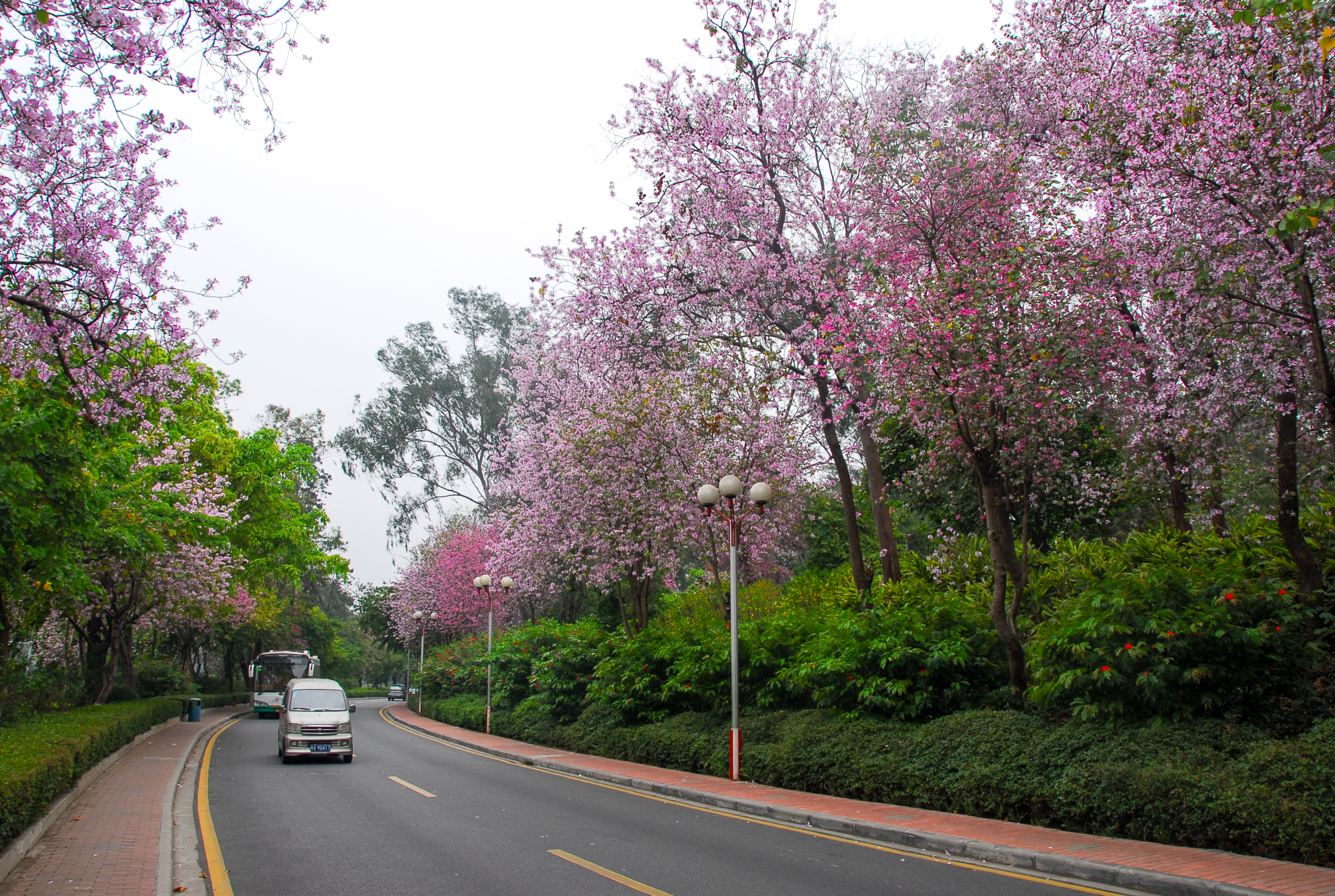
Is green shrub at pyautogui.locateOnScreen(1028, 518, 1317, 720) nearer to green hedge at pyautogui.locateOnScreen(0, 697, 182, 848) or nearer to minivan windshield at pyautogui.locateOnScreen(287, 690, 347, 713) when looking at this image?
green hedge at pyautogui.locateOnScreen(0, 697, 182, 848)


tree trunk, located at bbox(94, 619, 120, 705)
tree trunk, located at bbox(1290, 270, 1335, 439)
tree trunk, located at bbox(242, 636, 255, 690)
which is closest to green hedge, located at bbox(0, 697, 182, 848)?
tree trunk, located at bbox(94, 619, 120, 705)

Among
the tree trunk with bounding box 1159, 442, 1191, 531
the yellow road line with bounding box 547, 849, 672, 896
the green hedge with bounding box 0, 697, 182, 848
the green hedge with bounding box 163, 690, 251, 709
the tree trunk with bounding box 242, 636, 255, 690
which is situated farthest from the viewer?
the tree trunk with bounding box 242, 636, 255, 690

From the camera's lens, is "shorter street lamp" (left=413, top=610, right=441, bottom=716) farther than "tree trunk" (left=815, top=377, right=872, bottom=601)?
Yes

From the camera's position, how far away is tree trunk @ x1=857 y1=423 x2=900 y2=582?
1689 centimetres

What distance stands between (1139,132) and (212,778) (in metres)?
18.1

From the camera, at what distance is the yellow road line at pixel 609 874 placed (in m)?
7.38

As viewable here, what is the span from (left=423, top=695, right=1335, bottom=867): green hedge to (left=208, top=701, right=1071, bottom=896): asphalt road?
1.73 meters

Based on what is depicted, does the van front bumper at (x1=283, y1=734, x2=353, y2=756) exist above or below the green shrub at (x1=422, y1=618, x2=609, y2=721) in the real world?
below

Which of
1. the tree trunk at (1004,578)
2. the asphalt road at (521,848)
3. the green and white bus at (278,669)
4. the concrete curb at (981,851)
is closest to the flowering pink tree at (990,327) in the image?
the tree trunk at (1004,578)

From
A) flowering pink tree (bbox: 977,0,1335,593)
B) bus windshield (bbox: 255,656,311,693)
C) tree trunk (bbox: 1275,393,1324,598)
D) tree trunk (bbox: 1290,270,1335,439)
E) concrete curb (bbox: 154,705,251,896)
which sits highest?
flowering pink tree (bbox: 977,0,1335,593)

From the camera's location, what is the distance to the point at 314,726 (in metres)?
19.4

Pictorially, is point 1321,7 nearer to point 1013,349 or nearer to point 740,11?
point 1013,349

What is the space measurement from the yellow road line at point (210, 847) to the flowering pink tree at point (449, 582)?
26.6 meters

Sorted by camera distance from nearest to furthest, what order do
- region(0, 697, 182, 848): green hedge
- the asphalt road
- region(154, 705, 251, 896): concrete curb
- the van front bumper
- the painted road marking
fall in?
the asphalt road < region(154, 705, 251, 896): concrete curb < region(0, 697, 182, 848): green hedge < the painted road marking < the van front bumper
